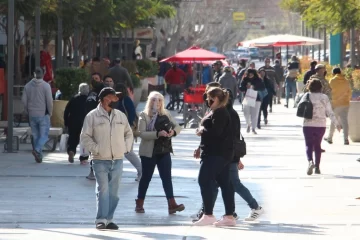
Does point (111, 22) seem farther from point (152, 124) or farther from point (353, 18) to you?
point (152, 124)

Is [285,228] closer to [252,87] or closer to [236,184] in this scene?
[236,184]

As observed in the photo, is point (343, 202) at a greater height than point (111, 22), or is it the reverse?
point (111, 22)

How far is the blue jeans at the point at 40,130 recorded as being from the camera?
2006 cm

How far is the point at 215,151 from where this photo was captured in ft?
40.3

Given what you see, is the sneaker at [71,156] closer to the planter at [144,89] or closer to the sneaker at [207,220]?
the sneaker at [207,220]

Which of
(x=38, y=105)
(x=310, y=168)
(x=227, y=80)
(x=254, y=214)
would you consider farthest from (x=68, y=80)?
(x=254, y=214)

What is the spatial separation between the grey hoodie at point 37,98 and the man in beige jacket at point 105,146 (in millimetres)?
8057

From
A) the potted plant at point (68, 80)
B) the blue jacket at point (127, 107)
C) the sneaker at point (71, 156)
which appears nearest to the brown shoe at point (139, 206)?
the blue jacket at point (127, 107)

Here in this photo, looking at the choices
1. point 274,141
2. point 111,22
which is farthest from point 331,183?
point 111,22

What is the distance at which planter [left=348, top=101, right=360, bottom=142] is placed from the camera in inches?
961

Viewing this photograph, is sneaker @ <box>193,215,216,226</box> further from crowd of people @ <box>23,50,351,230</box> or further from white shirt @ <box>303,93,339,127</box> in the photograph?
white shirt @ <box>303,93,339,127</box>

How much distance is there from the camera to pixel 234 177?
1296 centimetres

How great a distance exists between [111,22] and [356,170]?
52.6 ft

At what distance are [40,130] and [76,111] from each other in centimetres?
187
